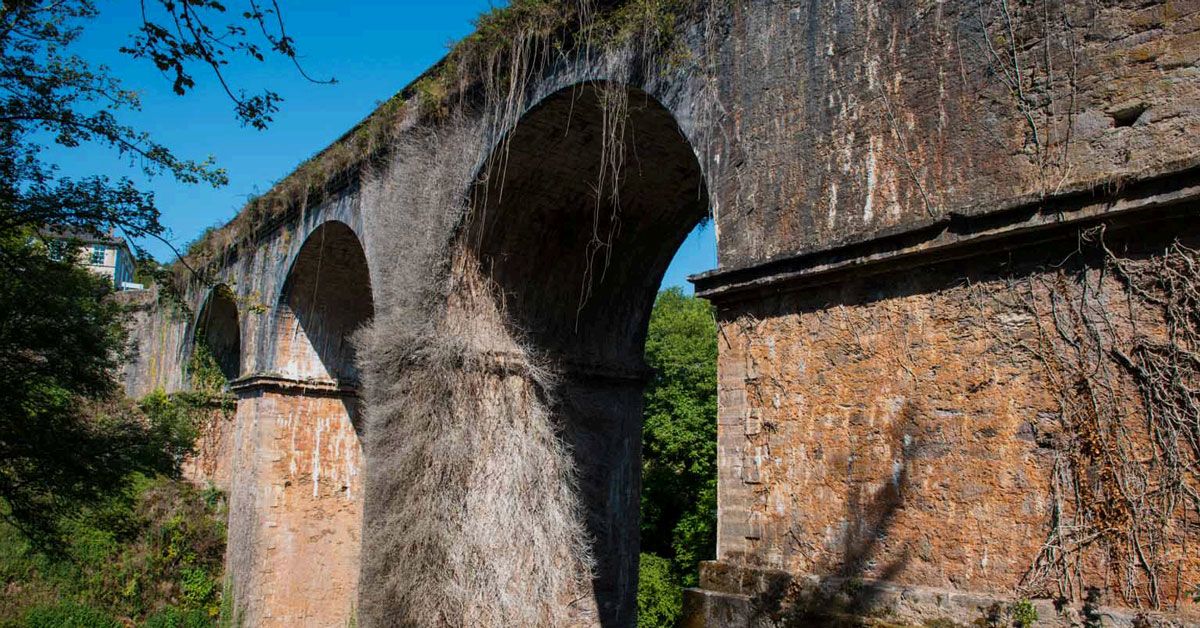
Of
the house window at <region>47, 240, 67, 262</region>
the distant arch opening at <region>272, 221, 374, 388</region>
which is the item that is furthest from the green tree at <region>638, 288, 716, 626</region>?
the house window at <region>47, 240, 67, 262</region>

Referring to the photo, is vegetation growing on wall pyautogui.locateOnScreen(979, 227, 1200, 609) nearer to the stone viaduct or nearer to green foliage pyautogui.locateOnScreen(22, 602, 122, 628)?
the stone viaduct

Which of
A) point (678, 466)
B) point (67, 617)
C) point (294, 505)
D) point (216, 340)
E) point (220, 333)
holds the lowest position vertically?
point (67, 617)

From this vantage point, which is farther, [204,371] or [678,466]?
[678,466]

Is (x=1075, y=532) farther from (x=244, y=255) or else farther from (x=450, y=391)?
(x=244, y=255)

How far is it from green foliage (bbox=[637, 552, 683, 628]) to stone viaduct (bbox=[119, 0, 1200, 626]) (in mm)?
13582

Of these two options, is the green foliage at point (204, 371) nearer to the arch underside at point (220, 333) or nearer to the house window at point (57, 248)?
the arch underside at point (220, 333)

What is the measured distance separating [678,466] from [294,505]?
12834mm

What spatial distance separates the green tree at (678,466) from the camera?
20.9m

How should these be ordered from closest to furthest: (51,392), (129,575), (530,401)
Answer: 1. (530,401)
2. (51,392)
3. (129,575)

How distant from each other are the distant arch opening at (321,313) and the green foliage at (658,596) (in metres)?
12.0

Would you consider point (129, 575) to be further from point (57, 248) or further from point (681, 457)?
point (681, 457)

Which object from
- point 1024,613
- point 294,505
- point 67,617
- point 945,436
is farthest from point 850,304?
point 67,617

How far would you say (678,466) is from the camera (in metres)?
21.9

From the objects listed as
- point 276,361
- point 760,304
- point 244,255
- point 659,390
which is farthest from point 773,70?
point 659,390
